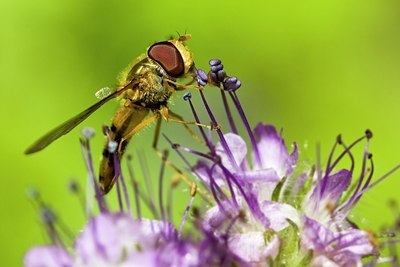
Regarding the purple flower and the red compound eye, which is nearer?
the purple flower

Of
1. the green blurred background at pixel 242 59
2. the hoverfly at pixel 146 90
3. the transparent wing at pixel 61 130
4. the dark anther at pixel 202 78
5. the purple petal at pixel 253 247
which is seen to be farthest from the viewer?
the green blurred background at pixel 242 59

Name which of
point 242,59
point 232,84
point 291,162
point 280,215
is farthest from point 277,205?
point 242,59

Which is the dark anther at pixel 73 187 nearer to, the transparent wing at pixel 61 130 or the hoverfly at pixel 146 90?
the transparent wing at pixel 61 130

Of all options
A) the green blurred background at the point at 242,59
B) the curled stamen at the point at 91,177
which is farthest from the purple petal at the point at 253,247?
the green blurred background at the point at 242,59

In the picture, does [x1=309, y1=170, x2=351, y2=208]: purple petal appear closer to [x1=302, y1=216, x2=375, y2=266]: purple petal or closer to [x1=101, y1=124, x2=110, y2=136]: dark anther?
[x1=302, y1=216, x2=375, y2=266]: purple petal

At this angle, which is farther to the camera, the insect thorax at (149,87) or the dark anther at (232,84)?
the insect thorax at (149,87)

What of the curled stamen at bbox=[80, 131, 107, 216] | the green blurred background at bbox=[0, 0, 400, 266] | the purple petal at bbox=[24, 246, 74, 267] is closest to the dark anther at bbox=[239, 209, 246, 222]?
the curled stamen at bbox=[80, 131, 107, 216]

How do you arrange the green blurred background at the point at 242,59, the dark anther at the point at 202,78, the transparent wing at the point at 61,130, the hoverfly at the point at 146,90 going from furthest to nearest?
1. the green blurred background at the point at 242,59
2. the hoverfly at the point at 146,90
3. the dark anther at the point at 202,78
4. the transparent wing at the point at 61,130
